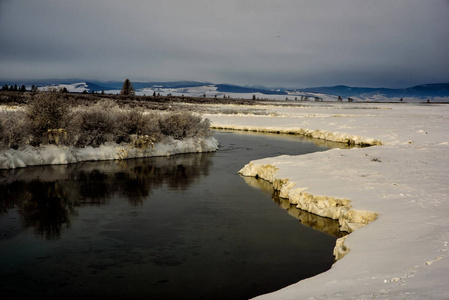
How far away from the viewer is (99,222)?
36.1ft

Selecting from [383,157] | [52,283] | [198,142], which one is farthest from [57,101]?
[383,157]

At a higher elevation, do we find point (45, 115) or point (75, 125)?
point (45, 115)

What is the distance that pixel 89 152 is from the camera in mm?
21359

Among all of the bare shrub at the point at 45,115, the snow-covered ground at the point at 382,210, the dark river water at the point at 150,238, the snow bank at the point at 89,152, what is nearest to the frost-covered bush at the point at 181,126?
the snow bank at the point at 89,152

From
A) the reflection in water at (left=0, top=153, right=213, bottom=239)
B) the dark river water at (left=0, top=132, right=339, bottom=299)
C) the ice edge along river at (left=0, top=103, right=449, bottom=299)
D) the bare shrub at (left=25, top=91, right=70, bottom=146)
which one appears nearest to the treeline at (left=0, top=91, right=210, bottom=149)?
the bare shrub at (left=25, top=91, right=70, bottom=146)

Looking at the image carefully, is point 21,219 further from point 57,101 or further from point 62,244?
point 57,101

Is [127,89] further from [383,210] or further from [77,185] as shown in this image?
[383,210]

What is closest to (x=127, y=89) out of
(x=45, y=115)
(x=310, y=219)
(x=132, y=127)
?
(x=132, y=127)

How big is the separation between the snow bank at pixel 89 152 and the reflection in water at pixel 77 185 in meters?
0.84

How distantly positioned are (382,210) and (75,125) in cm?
1695

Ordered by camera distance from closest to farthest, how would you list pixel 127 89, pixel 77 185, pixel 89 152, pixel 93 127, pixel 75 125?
1. pixel 77 185
2. pixel 75 125
3. pixel 89 152
4. pixel 93 127
5. pixel 127 89

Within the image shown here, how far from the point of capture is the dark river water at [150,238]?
7.36 metres

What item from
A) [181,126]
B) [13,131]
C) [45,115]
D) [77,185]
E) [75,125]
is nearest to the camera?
[77,185]

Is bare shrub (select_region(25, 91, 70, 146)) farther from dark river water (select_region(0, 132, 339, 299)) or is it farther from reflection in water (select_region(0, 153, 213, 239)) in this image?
dark river water (select_region(0, 132, 339, 299))
